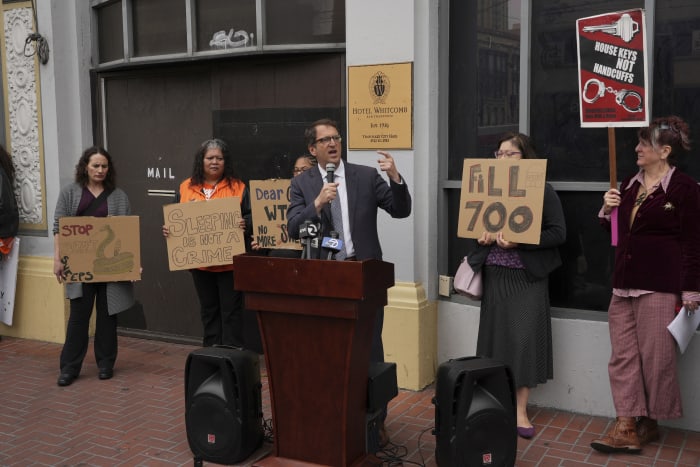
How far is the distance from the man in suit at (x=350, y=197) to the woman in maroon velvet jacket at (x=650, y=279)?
141 centimetres

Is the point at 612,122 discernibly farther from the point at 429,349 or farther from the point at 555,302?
the point at 429,349

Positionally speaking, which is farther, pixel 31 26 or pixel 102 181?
pixel 31 26

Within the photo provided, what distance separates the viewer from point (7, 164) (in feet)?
25.6

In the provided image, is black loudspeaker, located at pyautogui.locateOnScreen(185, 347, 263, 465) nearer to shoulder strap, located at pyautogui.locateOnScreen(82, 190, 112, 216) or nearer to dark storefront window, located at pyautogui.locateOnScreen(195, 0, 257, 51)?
shoulder strap, located at pyautogui.locateOnScreen(82, 190, 112, 216)

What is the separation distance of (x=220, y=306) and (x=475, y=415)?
283cm

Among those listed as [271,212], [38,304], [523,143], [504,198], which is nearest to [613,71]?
[523,143]

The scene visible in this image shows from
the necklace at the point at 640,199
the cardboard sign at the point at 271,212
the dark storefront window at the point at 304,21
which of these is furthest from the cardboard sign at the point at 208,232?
the necklace at the point at 640,199

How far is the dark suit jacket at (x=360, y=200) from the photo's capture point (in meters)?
4.74

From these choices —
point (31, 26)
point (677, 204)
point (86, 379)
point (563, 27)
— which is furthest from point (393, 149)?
point (31, 26)

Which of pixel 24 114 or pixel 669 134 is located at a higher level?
pixel 24 114

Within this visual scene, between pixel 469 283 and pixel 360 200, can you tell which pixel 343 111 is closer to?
pixel 360 200

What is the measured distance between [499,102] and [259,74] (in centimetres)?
231

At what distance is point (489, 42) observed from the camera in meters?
5.75

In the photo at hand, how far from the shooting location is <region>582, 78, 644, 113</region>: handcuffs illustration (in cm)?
458
